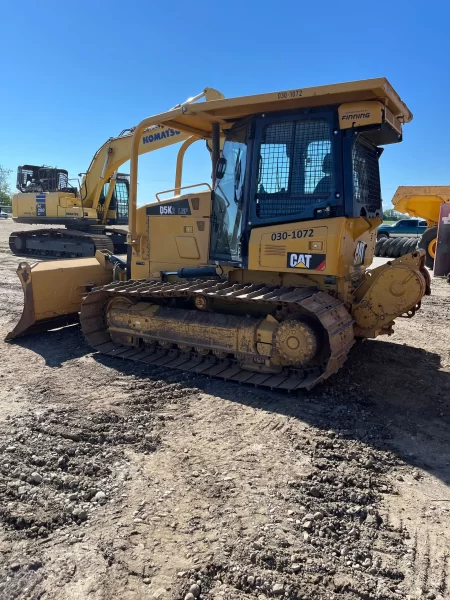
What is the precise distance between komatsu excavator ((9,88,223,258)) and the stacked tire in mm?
9713

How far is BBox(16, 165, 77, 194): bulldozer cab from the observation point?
1827cm

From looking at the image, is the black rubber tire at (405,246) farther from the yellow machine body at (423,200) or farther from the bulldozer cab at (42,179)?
the bulldozer cab at (42,179)

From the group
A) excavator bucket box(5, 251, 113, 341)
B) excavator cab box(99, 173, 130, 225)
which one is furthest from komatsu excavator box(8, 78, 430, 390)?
excavator cab box(99, 173, 130, 225)

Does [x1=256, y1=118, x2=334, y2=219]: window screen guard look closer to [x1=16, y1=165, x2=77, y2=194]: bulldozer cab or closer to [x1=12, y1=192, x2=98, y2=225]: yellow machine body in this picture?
[x1=12, y1=192, x2=98, y2=225]: yellow machine body

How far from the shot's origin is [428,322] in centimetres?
841

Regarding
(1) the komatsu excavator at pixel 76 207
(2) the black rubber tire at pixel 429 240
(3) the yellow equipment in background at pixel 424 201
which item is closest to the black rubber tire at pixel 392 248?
(3) the yellow equipment in background at pixel 424 201

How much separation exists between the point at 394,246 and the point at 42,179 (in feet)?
44.6

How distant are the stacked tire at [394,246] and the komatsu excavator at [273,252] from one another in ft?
43.4

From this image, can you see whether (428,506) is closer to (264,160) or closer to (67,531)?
(67,531)

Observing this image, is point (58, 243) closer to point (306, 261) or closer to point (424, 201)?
point (424, 201)

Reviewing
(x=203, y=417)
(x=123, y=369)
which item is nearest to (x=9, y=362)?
(x=123, y=369)

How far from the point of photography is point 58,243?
1666 centimetres

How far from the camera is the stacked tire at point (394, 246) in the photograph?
1842cm

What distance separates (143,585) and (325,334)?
3.25 metres
